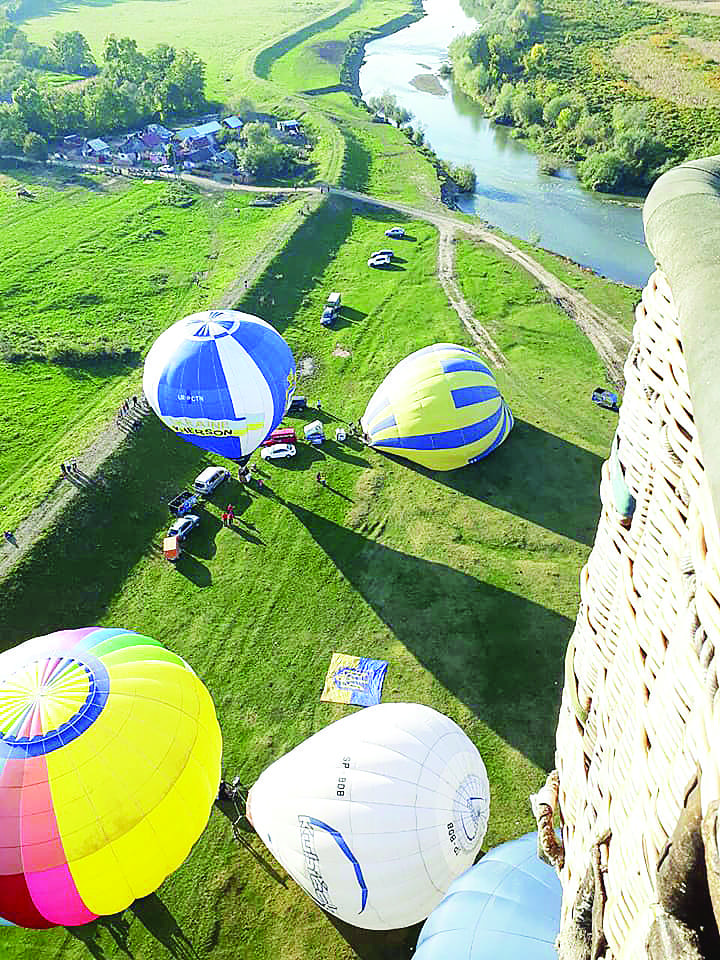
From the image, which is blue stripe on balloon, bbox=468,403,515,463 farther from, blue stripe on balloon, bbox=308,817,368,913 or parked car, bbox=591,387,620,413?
blue stripe on balloon, bbox=308,817,368,913

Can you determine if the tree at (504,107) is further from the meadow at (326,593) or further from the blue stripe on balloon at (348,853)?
the blue stripe on balloon at (348,853)

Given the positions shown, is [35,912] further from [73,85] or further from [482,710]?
[73,85]

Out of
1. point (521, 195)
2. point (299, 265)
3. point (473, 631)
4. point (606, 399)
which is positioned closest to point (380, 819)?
point (473, 631)

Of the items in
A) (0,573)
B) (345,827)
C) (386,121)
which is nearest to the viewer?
(345,827)

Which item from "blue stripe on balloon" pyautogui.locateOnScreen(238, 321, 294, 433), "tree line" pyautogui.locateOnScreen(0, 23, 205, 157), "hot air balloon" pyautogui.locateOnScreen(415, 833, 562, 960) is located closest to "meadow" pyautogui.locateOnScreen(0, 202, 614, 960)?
"blue stripe on balloon" pyautogui.locateOnScreen(238, 321, 294, 433)

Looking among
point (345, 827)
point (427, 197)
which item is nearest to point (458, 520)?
point (345, 827)
